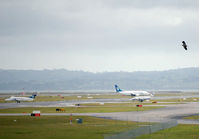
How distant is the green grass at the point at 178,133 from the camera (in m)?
61.7

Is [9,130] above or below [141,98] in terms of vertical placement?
below

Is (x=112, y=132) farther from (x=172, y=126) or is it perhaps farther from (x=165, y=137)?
(x=172, y=126)

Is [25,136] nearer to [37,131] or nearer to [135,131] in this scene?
[37,131]

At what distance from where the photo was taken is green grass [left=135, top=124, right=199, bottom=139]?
61.7m

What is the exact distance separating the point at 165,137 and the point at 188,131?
10.1 metres

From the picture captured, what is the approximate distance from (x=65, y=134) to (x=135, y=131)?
474 inches

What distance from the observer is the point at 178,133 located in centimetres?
6662

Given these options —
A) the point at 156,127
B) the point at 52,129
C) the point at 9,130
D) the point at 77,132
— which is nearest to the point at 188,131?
the point at 156,127

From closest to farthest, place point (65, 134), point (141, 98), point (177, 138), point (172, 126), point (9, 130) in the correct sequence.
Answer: point (177, 138), point (65, 134), point (9, 130), point (172, 126), point (141, 98)

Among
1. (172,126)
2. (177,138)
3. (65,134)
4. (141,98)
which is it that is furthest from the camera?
(141,98)

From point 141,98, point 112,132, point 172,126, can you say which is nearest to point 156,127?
point 172,126

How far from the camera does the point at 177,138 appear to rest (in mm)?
60719

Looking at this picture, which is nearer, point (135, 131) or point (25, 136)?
point (25, 136)

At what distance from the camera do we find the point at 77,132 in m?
68.4
